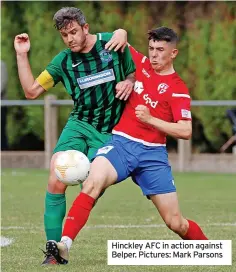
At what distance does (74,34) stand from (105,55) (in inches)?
16.6

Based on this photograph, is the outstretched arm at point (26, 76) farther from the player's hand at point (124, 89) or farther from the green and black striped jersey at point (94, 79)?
Answer: the player's hand at point (124, 89)

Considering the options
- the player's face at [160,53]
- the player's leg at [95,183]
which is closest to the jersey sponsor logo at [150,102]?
the player's face at [160,53]

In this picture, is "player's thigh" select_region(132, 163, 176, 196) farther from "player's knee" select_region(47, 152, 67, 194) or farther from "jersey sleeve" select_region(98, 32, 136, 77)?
"jersey sleeve" select_region(98, 32, 136, 77)

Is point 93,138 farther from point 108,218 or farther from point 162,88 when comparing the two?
point 108,218

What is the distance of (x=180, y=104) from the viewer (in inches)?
316

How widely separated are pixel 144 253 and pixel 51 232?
0.82 metres

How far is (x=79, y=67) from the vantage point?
843 cm

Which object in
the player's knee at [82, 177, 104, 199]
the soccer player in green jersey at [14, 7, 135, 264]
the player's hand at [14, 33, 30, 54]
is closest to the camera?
the player's knee at [82, 177, 104, 199]

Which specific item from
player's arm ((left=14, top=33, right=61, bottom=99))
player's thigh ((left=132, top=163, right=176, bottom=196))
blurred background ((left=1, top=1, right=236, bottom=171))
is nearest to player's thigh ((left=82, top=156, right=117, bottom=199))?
player's thigh ((left=132, top=163, right=176, bottom=196))

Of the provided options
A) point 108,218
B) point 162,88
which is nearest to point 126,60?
point 162,88

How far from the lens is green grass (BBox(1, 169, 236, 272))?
8.06m
